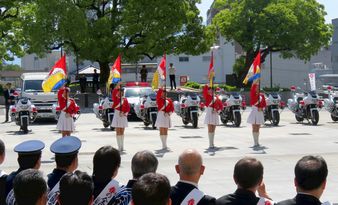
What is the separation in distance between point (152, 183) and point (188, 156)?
1.18 meters

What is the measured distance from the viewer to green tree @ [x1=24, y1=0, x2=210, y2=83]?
A: 1411 inches

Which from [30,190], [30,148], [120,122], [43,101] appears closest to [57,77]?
[120,122]

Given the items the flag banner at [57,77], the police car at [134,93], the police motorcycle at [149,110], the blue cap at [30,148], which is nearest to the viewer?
the blue cap at [30,148]

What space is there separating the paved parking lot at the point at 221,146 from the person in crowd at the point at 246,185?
5.00 meters

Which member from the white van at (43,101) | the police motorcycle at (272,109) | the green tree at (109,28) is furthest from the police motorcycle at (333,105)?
the green tree at (109,28)

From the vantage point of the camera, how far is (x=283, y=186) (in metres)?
10.3

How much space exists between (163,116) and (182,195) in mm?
11399

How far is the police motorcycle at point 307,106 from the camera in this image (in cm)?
2297

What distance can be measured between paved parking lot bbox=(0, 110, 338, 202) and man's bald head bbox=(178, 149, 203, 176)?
4.91 metres

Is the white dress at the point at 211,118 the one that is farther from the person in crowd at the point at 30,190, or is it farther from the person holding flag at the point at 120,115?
the person in crowd at the point at 30,190

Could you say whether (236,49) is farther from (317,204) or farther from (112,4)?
(317,204)

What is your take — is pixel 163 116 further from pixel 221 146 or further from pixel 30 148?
pixel 30 148

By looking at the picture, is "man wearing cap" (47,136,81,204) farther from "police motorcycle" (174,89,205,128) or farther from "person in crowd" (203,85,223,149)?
"police motorcycle" (174,89,205,128)

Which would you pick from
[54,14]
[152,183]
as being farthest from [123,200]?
[54,14]
